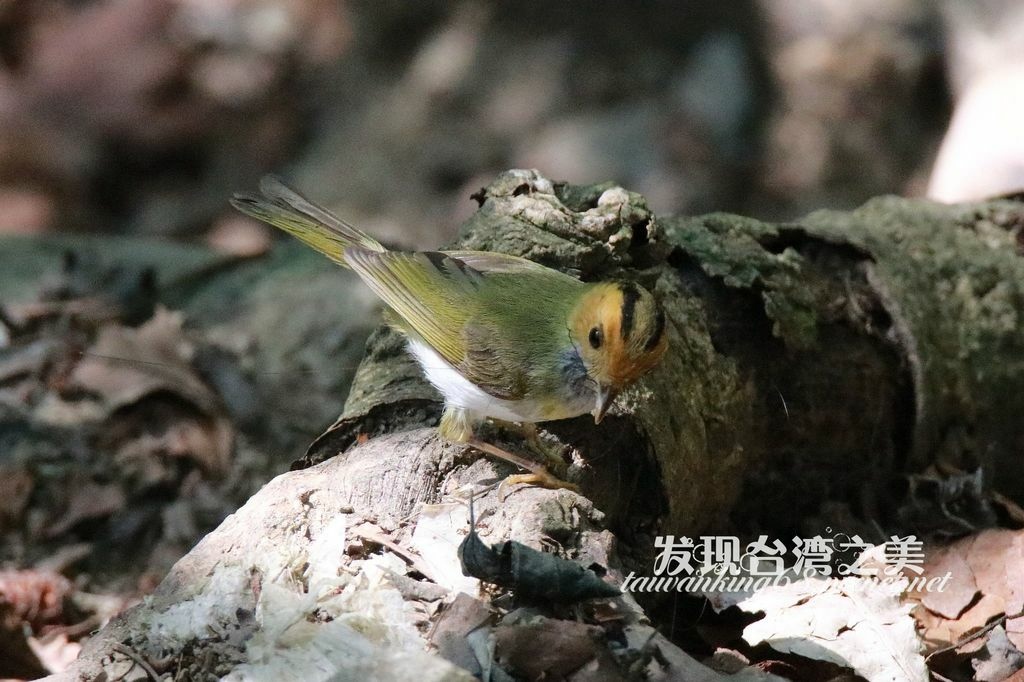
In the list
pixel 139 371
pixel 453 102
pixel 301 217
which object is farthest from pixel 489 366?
pixel 453 102

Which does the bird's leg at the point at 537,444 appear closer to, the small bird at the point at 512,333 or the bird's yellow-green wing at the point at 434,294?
the small bird at the point at 512,333

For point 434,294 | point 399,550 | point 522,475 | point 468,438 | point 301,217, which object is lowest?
point 399,550

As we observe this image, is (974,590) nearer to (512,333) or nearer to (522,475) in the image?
(522,475)

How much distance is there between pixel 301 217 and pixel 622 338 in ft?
4.98

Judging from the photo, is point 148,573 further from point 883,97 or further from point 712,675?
point 883,97

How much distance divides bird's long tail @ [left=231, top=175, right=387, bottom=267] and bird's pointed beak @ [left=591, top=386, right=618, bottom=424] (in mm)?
1225

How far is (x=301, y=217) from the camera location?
394 cm

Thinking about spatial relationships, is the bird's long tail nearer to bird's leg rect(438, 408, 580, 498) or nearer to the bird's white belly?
the bird's white belly

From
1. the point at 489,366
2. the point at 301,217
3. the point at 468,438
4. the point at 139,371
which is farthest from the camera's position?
the point at 139,371

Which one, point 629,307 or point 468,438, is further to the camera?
point 468,438

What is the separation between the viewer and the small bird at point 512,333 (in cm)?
303

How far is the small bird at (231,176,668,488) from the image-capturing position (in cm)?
303

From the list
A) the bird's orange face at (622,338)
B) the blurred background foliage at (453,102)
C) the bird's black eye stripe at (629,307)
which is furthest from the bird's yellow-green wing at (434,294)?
the blurred background foliage at (453,102)

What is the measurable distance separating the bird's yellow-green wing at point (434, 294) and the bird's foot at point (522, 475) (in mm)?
364
